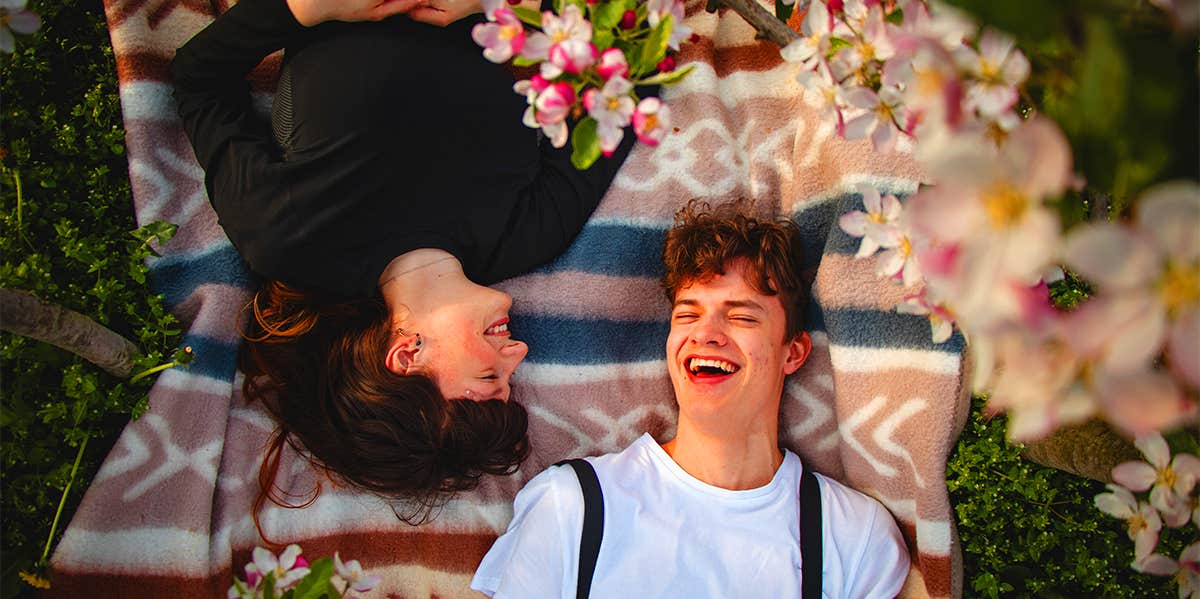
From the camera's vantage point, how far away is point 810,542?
6.28 ft

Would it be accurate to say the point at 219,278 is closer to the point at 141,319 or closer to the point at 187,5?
the point at 141,319

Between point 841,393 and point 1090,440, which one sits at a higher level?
point 1090,440

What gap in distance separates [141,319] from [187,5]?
843 millimetres

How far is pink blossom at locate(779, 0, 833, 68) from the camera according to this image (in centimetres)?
124

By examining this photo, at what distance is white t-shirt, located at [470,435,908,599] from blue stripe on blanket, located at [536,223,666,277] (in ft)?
1.73

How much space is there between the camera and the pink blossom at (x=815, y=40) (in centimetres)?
124

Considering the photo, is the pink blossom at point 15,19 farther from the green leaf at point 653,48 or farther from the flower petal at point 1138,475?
the flower petal at point 1138,475

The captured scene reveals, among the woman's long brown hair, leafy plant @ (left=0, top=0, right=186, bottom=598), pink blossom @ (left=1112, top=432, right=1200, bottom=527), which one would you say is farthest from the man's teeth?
leafy plant @ (left=0, top=0, right=186, bottom=598)

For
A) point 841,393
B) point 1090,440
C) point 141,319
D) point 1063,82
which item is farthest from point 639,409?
point 1063,82

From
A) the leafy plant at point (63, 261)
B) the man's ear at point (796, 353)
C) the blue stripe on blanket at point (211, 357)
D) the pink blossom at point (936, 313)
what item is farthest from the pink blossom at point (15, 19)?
the man's ear at point (796, 353)

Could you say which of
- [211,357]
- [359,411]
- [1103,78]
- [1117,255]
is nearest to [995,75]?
[1103,78]

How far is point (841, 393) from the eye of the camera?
6.75 feet

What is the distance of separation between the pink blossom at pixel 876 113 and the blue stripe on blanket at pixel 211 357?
1.63 meters

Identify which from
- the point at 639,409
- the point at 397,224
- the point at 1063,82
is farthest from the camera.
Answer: the point at 639,409
